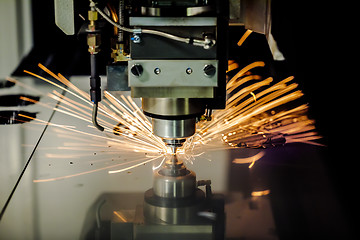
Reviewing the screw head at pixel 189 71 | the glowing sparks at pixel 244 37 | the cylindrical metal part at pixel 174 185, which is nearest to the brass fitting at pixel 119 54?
the screw head at pixel 189 71

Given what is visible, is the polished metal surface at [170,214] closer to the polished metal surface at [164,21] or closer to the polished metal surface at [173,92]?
the polished metal surface at [173,92]

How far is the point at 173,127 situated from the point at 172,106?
67 millimetres

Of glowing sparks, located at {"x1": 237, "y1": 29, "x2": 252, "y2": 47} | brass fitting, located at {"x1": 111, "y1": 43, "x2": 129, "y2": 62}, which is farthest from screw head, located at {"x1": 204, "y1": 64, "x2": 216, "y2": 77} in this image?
glowing sparks, located at {"x1": 237, "y1": 29, "x2": 252, "y2": 47}

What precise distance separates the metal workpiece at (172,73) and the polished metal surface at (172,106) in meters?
0.09

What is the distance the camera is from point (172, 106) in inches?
59.2

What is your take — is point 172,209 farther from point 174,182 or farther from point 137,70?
point 137,70

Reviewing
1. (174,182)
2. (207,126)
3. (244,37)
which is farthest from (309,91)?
(174,182)

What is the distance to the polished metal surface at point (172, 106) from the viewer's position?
1.50 meters

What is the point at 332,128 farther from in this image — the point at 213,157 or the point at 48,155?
the point at 48,155

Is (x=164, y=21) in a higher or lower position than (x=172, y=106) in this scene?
higher

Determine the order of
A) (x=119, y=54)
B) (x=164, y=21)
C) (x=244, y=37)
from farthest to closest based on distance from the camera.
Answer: (x=244, y=37) → (x=119, y=54) → (x=164, y=21)

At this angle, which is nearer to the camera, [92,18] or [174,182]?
[92,18]

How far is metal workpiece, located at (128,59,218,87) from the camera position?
1.41 meters

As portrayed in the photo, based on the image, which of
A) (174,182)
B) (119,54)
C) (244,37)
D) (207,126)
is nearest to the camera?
(119,54)
